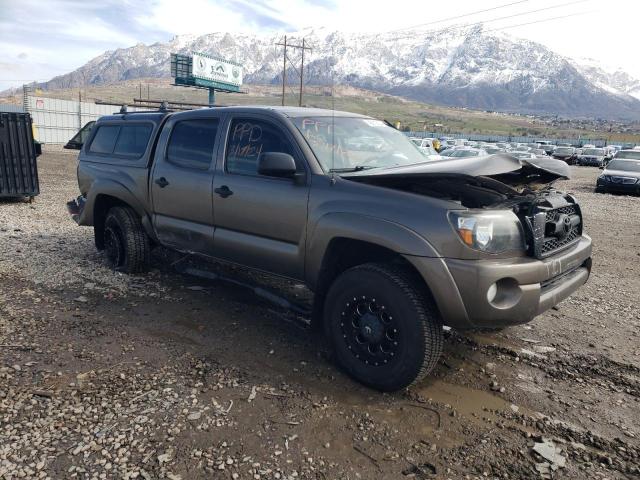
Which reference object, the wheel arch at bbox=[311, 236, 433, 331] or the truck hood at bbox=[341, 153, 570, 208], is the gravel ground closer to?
the wheel arch at bbox=[311, 236, 433, 331]

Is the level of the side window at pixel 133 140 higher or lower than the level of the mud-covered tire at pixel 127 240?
higher

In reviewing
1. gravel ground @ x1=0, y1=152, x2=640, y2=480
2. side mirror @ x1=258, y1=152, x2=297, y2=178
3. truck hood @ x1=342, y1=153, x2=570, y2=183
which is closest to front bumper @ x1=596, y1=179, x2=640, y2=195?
gravel ground @ x1=0, y1=152, x2=640, y2=480

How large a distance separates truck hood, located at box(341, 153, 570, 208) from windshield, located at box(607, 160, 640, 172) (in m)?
17.5

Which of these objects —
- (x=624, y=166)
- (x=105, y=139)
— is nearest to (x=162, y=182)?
(x=105, y=139)

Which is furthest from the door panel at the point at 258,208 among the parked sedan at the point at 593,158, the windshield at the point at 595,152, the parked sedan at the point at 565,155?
the windshield at the point at 595,152

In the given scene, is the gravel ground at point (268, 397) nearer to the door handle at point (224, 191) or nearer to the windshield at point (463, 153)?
the door handle at point (224, 191)

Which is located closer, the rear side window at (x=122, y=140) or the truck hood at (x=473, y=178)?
the truck hood at (x=473, y=178)

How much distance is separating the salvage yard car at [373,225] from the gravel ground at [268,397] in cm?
43

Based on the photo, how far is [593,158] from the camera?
38.4 meters

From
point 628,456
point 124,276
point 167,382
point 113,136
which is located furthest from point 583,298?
point 113,136

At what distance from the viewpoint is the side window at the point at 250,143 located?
4.23 metres

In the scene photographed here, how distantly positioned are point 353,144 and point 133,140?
279 centimetres

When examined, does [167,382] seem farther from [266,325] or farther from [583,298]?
[583,298]

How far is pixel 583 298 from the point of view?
577cm
